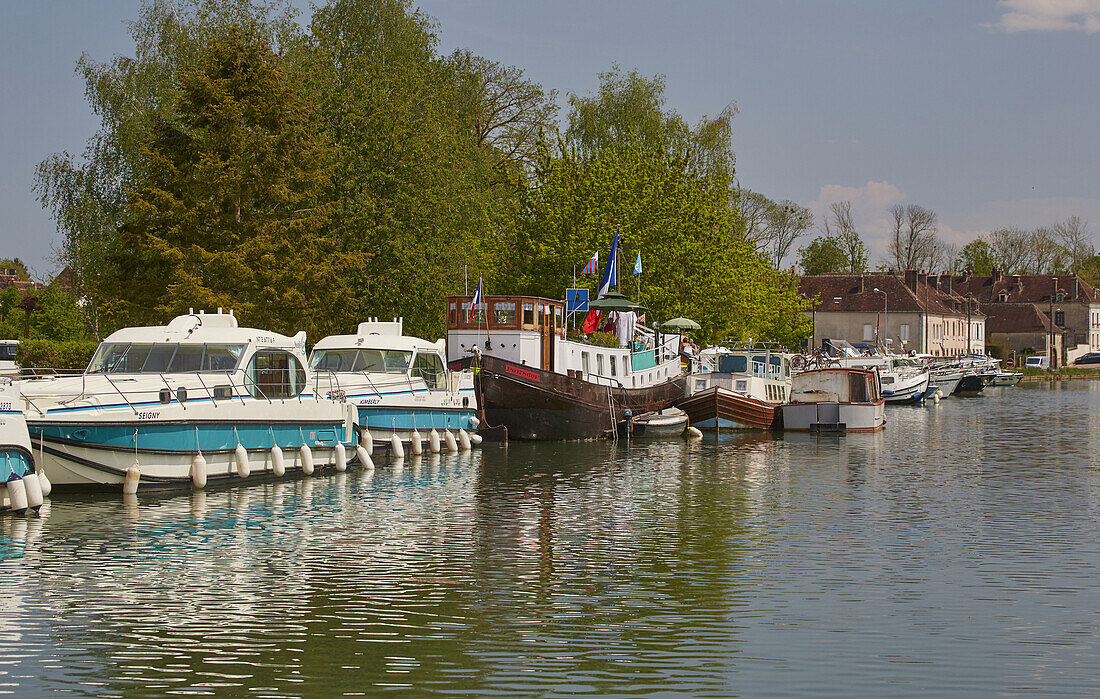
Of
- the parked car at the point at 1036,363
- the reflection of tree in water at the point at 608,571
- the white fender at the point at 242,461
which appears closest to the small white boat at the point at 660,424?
the reflection of tree in water at the point at 608,571

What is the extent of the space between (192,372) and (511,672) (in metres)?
17.3

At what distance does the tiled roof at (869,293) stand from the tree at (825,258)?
14601 millimetres

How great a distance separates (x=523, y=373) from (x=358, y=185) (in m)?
15.3

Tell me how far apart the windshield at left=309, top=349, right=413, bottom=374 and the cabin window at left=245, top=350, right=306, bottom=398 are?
486 cm

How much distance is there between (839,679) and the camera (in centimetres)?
1239

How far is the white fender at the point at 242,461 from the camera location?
26.5 meters

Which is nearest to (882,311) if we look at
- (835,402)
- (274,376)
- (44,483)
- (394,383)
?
(835,402)

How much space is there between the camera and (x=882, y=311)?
12719cm

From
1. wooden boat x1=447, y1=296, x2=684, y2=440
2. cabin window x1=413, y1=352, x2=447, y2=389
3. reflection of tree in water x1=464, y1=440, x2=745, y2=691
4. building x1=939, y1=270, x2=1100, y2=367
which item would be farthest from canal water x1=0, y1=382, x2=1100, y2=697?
building x1=939, y1=270, x2=1100, y2=367

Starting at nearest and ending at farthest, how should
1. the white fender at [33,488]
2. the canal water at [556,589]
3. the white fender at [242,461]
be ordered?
the canal water at [556,589] → the white fender at [33,488] → the white fender at [242,461]

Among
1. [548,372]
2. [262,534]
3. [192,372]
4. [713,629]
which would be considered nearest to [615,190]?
[548,372]

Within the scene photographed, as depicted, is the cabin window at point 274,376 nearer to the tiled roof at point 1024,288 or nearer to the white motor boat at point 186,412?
the white motor boat at point 186,412

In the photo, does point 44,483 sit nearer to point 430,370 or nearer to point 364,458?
point 364,458

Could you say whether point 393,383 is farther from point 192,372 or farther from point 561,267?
point 561,267
